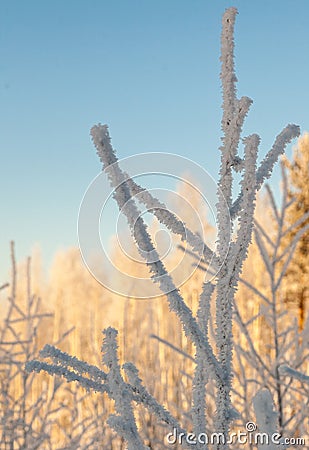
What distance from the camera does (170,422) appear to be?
1.92 ft

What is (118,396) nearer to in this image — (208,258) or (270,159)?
(208,258)

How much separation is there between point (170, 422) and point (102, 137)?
329 millimetres

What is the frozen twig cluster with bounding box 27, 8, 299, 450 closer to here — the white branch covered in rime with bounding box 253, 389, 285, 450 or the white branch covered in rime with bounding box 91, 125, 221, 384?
the white branch covered in rime with bounding box 91, 125, 221, 384

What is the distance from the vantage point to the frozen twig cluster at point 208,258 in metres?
0.54

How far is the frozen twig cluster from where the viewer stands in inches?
21.4

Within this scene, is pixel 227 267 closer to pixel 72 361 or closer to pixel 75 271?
pixel 72 361

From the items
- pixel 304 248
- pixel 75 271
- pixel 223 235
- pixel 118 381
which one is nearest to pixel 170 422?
pixel 118 381

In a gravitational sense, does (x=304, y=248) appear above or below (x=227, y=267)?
above

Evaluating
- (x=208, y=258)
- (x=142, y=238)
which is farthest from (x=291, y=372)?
(x=142, y=238)

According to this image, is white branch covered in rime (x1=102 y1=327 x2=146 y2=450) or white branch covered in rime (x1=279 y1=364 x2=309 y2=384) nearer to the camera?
white branch covered in rime (x1=102 y1=327 x2=146 y2=450)

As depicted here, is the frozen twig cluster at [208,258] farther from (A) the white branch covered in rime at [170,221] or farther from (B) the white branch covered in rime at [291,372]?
(B) the white branch covered in rime at [291,372]

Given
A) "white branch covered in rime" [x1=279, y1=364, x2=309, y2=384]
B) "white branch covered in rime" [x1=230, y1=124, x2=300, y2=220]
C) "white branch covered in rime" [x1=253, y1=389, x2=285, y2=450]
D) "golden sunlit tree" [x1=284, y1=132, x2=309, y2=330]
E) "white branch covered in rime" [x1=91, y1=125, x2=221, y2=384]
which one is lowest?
"white branch covered in rime" [x1=253, y1=389, x2=285, y2=450]

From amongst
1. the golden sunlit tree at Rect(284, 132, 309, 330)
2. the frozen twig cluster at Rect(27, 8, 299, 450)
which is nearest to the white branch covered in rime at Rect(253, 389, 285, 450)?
the frozen twig cluster at Rect(27, 8, 299, 450)

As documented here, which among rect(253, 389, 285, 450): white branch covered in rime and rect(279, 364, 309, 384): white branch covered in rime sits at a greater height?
rect(279, 364, 309, 384): white branch covered in rime
